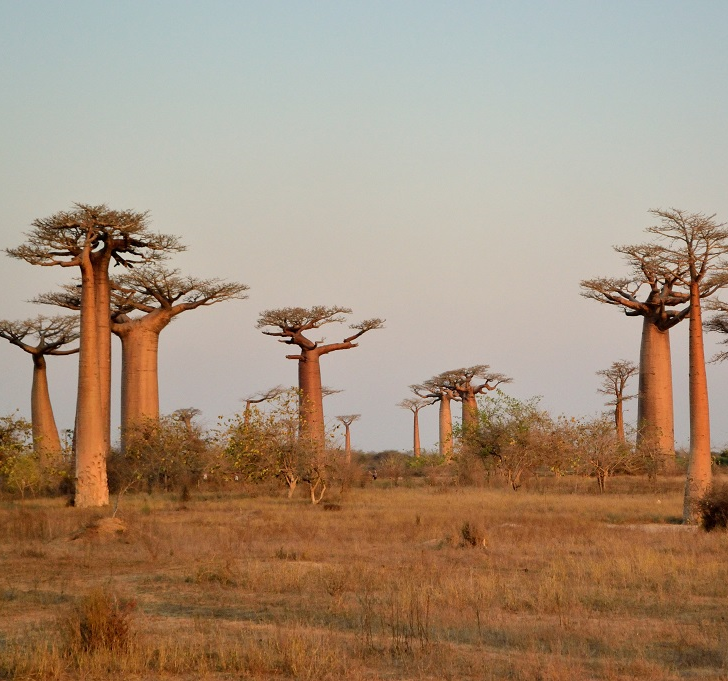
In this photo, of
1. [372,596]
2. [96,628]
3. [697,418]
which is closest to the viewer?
[96,628]

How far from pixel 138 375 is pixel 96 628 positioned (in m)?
Result: 20.1

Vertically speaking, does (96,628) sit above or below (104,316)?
below

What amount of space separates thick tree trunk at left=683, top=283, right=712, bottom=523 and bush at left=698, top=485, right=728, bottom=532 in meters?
0.74

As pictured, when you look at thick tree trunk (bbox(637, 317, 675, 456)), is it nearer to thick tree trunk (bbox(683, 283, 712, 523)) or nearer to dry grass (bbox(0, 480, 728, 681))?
dry grass (bbox(0, 480, 728, 681))

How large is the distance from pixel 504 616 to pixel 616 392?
30729 millimetres

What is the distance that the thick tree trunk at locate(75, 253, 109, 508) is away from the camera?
57.7 feet

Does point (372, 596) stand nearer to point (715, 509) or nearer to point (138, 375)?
point (715, 509)

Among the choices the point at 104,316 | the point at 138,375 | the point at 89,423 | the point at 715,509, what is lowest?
the point at 715,509

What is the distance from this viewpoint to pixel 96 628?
554 cm

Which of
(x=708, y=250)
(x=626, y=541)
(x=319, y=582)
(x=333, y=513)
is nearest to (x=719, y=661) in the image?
(x=319, y=582)

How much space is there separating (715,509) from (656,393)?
1551 cm

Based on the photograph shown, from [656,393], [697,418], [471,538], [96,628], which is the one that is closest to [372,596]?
[96,628]

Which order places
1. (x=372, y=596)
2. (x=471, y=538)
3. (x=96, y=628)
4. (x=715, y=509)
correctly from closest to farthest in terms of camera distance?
1. (x=96, y=628)
2. (x=372, y=596)
3. (x=471, y=538)
4. (x=715, y=509)

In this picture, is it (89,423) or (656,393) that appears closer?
(89,423)
